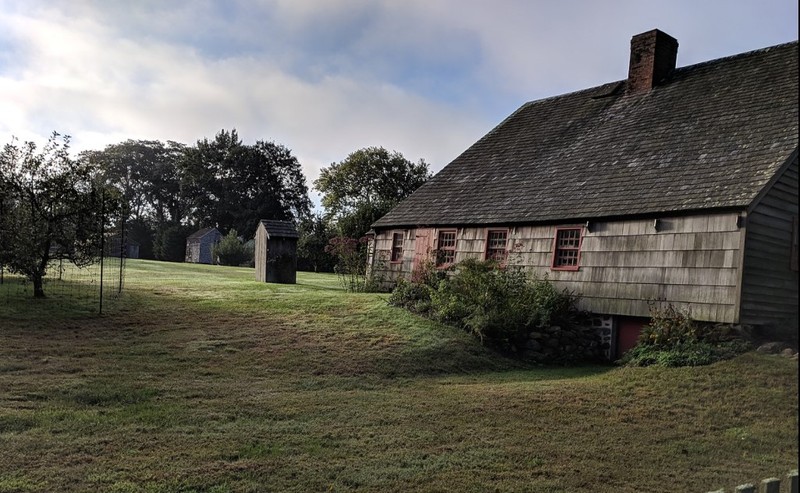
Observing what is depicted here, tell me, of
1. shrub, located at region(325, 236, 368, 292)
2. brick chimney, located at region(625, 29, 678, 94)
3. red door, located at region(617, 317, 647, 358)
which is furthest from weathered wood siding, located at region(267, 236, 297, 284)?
brick chimney, located at region(625, 29, 678, 94)

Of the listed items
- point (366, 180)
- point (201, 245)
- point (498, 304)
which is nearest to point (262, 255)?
point (498, 304)

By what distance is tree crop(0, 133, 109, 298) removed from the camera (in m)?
13.6

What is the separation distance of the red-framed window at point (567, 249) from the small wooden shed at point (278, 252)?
439 inches

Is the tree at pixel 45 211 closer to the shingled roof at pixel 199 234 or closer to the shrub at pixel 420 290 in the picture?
the shrub at pixel 420 290

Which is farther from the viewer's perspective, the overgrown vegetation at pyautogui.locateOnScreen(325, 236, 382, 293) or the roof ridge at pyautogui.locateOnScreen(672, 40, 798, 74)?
the overgrown vegetation at pyautogui.locateOnScreen(325, 236, 382, 293)

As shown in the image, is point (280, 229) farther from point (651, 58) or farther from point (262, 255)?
point (651, 58)

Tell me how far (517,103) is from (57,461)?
Result: 20757 millimetres

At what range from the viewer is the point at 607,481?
5.71 metres

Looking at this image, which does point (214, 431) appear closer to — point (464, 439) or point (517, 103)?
point (464, 439)

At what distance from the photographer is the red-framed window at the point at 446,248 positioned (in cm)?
1809

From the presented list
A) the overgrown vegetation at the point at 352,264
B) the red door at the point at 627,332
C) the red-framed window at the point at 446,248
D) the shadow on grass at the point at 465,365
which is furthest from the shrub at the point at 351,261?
the red door at the point at 627,332

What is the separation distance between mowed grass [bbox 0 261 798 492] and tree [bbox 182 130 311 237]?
50.0 meters

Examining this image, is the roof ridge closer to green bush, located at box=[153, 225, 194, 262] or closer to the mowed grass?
the mowed grass

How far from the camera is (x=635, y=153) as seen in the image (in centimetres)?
1554
